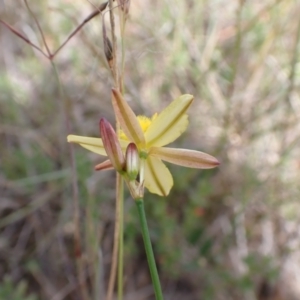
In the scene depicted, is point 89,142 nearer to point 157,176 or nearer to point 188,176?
point 157,176

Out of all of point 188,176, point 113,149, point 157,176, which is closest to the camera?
point 113,149

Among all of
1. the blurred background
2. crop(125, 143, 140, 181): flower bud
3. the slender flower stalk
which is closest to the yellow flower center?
the slender flower stalk

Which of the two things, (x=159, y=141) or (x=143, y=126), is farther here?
(x=143, y=126)

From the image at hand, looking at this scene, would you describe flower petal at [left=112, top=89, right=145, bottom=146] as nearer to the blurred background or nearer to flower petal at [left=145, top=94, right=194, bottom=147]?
flower petal at [left=145, top=94, right=194, bottom=147]

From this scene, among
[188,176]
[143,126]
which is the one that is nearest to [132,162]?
[143,126]

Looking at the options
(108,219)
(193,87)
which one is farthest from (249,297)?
(193,87)

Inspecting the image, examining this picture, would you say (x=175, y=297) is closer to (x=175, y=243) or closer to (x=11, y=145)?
(x=175, y=243)
